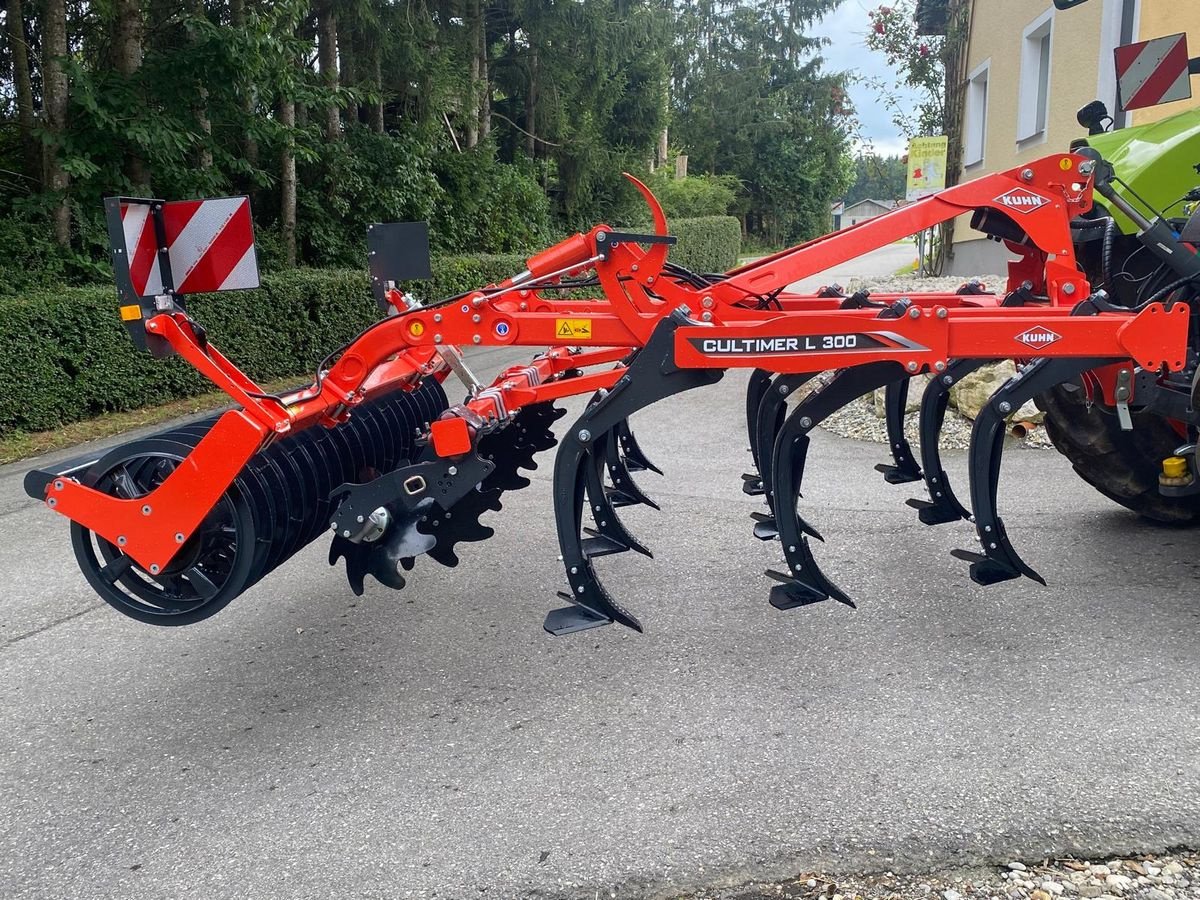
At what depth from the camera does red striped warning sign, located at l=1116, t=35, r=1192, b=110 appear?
15.3 ft

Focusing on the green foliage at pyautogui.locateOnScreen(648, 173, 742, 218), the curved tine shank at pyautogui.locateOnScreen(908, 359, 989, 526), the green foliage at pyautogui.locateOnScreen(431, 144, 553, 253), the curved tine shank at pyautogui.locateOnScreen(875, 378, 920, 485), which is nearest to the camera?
the curved tine shank at pyautogui.locateOnScreen(908, 359, 989, 526)

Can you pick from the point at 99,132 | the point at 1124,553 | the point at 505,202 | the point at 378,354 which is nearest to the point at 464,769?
the point at 378,354

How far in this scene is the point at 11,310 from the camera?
7570mm

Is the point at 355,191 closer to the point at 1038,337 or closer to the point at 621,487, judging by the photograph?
the point at 621,487

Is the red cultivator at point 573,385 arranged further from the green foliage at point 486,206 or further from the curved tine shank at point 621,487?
the green foliage at point 486,206

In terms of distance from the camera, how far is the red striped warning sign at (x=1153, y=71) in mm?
4668

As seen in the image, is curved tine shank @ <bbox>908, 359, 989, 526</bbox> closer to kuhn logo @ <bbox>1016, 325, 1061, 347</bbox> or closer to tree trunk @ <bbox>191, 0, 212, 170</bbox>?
kuhn logo @ <bbox>1016, 325, 1061, 347</bbox>

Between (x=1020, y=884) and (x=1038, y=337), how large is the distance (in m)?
1.63

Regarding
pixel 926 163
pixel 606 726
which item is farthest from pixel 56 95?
pixel 926 163

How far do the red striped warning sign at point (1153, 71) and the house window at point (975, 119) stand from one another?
33.7 feet

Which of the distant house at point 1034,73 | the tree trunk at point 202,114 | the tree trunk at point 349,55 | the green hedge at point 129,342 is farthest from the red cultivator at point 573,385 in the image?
the tree trunk at point 349,55

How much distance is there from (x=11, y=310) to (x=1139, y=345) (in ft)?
25.0

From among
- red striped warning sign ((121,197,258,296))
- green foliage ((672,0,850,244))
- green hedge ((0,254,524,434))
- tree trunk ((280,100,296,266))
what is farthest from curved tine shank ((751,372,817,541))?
green foliage ((672,0,850,244))

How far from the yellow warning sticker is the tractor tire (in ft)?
7.04
